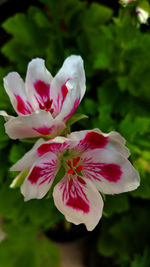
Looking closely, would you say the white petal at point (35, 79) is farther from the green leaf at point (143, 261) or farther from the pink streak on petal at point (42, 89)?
the green leaf at point (143, 261)

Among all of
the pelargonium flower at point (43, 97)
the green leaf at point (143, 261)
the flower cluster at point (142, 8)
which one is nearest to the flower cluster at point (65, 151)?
the pelargonium flower at point (43, 97)

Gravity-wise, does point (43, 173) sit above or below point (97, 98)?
above

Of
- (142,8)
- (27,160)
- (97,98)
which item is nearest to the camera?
(27,160)

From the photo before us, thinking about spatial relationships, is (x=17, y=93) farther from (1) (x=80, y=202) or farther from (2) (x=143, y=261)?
(2) (x=143, y=261)

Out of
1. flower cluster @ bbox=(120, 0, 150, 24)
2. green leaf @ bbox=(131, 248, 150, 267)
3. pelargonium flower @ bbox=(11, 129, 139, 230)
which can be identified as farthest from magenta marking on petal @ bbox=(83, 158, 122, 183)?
green leaf @ bbox=(131, 248, 150, 267)

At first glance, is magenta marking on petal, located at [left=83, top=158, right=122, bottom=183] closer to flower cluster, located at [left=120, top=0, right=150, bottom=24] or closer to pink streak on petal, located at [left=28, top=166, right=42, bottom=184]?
pink streak on petal, located at [left=28, top=166, right=42, bottom=184]

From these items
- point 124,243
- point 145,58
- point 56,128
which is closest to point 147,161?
point 145,58

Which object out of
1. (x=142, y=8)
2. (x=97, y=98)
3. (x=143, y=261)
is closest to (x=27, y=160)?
(x=142, y=8)
